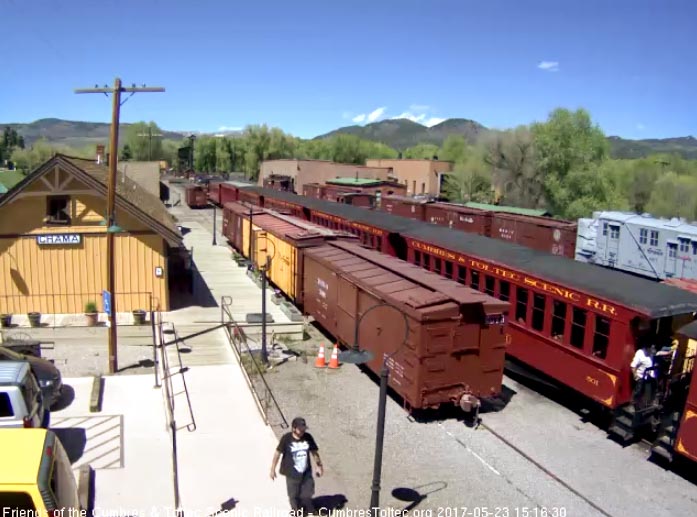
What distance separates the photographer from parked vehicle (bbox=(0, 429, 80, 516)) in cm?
582

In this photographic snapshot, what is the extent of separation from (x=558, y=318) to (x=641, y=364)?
2.36 metres

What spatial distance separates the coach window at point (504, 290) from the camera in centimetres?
1588

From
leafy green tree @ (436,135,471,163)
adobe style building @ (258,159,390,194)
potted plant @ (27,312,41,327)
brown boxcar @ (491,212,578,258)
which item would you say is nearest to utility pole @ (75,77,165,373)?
potted plant @ (27,312,41,327)

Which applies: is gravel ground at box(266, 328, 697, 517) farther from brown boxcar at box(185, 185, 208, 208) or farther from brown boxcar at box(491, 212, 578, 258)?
brown boxcar at box(185, 185, 208, 208)

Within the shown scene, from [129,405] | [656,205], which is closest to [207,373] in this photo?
[129,405]

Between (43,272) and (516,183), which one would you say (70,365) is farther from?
(516,183)

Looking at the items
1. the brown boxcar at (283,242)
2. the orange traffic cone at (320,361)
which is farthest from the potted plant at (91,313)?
the orange traffic cone at (320,361)

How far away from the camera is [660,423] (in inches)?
486

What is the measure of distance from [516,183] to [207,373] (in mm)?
51058

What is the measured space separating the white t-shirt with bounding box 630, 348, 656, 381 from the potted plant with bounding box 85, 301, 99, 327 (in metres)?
16.4

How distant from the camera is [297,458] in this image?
8.33 meters

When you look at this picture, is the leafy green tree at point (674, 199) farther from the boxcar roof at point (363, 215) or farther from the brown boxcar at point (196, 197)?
the brown boxcar at point (196, 197)

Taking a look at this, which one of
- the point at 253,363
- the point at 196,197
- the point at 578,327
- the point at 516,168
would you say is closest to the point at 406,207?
the point at 516,168

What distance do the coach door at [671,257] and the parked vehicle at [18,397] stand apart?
84.1 ft
